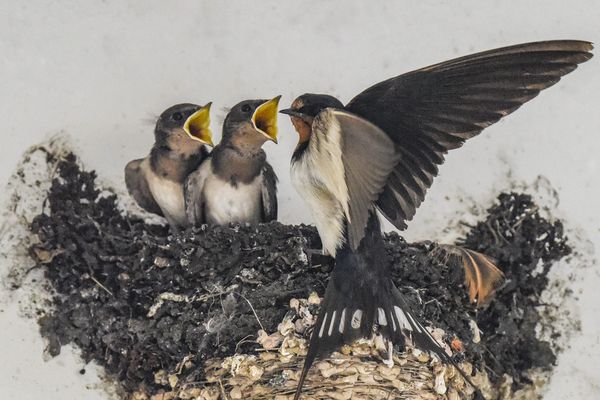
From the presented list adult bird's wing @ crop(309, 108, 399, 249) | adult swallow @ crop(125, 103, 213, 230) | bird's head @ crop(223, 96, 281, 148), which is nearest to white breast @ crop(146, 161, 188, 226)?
adult swallow @ crop(125, 103, 213, 230)

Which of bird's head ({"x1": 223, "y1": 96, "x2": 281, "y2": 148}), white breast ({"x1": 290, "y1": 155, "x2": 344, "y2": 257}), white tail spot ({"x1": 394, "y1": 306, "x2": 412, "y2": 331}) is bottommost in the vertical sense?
white tail spot ({"x1": 394, "y1": 306, "x2": 412, "y2": 331})

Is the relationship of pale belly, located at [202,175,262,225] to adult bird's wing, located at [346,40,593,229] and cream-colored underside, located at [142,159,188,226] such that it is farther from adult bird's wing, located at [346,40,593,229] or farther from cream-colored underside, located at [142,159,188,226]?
adult bird's wing, located at [346,40,593,229]

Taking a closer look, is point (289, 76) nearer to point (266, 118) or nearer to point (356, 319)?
point (266, 118)

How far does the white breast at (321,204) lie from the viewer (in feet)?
8.45

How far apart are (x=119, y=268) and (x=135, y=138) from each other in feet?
1.72

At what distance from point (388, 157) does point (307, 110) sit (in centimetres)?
42

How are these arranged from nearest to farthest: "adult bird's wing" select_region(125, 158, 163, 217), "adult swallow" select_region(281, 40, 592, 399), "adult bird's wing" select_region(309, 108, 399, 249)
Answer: "adult bird's wing" select_region(309, 108, 399, 249)
"adult swallow" select_region(281, 40, 592, 399)
"adult bird's wing" select_region(125, 158, 163, 217)

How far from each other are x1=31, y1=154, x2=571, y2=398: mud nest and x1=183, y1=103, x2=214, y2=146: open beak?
28 cm

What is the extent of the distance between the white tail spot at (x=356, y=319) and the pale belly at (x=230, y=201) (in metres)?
0.59

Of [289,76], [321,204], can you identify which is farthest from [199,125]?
[321,204]

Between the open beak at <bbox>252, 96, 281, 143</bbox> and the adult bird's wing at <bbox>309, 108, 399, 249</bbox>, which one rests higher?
the open beak at <bbox>252, 96, 281, 143</bbox>

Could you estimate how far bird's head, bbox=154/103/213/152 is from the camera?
2998 mm

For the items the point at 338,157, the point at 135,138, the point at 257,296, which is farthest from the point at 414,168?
the point at 135,138

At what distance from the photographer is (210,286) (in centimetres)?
272
